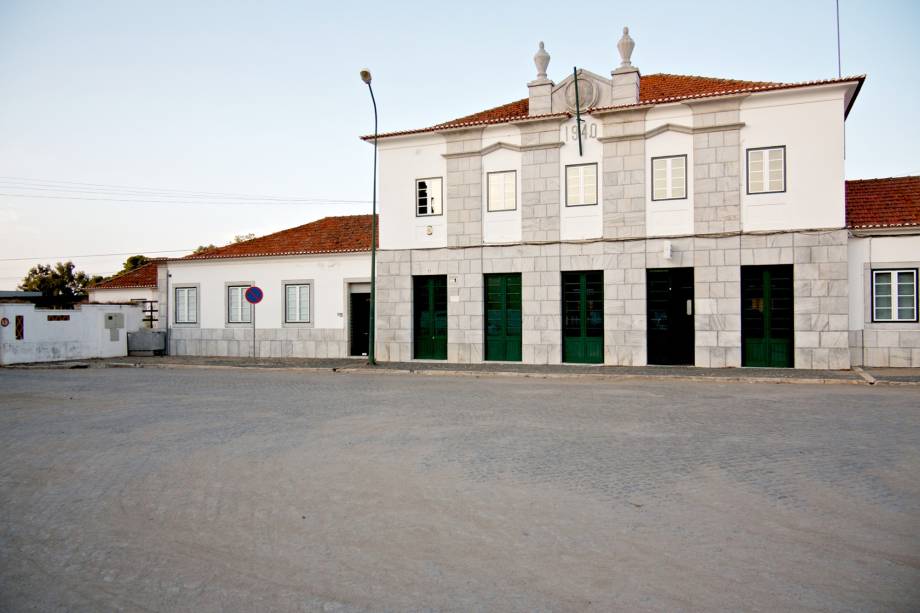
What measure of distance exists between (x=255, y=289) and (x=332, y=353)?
352 cm

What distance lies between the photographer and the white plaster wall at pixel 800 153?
59.3ft

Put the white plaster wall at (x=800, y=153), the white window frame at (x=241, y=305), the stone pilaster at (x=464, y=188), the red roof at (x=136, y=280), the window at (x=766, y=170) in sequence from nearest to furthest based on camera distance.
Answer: the white plaster wall at (x=800, y=153), the window at (x=766, y=170), the stone pilaster at (x=464, y=188), the white window frame at (x=241, y=305), the red roof at (x=136, y=280)

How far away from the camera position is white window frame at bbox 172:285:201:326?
90.1 feet

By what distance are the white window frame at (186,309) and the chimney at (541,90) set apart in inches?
592

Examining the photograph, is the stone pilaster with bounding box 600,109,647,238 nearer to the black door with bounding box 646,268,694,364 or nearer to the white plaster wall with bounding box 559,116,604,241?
the white plaster wall with bounding box 559,116,604,241

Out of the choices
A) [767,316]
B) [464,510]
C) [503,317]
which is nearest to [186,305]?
[503,317]

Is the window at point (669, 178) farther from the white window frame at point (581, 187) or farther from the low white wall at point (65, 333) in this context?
the low white wall at point (65, 333)

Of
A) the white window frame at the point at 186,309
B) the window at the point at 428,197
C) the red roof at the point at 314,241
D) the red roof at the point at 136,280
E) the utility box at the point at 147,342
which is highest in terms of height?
the window at the point at 428,197

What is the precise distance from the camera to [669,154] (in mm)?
19766

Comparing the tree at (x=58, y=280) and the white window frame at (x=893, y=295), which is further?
the tree at (x=58, y=280)

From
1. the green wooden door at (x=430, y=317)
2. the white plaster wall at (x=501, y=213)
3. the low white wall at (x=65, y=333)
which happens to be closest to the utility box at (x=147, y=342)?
the low white wall at (x=65, y=333)

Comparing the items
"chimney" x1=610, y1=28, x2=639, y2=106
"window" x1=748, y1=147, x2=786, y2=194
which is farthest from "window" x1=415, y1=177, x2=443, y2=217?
"window" x1=748, y1=147, x2=786, y2=194

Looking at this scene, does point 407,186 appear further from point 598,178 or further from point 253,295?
point 253,295

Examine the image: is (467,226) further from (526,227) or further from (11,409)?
(11,409)
